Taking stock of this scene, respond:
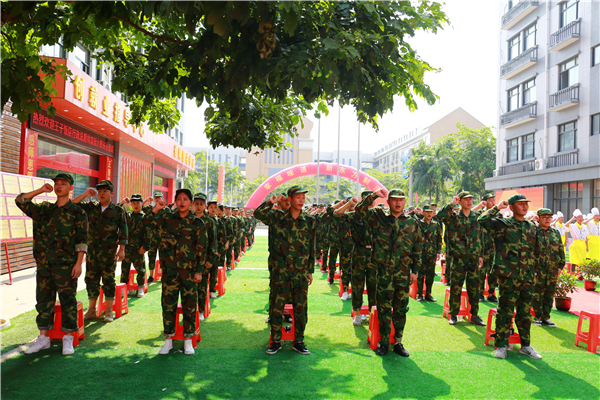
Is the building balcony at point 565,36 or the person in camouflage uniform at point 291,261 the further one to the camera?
the building balcony at point 565,36

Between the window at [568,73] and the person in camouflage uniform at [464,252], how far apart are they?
18.6 metres

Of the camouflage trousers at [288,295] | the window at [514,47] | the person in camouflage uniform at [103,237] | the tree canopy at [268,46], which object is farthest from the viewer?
the window at [514,47]

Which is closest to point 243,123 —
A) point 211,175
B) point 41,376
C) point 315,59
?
point 315,59

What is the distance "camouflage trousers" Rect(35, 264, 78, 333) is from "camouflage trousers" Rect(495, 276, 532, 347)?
17.6 ft

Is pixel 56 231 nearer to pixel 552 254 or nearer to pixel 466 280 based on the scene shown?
pixel 466 280

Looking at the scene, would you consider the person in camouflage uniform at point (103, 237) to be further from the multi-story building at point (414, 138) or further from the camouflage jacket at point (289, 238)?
the multi-story building at point (414, 138)

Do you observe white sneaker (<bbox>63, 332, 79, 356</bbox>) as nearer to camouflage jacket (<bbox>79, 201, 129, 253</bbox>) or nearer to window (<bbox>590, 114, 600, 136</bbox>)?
camouflage jacket (<bbox>79, 201, 129, 253</bbox>)

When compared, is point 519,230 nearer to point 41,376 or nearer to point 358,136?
point 41,376

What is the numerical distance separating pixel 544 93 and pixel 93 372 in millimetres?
25809

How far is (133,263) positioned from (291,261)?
14.4 ft

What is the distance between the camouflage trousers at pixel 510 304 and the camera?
5.42 meters

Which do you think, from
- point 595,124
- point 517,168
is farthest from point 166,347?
point 517,168

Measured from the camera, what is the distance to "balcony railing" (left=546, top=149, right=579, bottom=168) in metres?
20.8

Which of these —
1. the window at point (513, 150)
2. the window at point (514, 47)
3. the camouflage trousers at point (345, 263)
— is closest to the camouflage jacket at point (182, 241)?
the camouflage trousers at point (345, 263)
